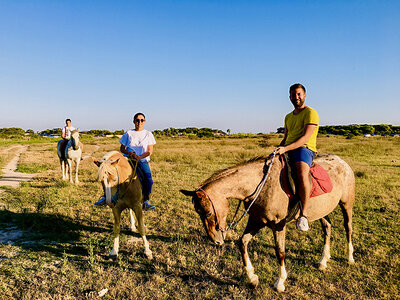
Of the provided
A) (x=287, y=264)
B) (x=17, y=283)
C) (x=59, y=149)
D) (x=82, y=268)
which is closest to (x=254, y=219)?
(x=287, y=264)

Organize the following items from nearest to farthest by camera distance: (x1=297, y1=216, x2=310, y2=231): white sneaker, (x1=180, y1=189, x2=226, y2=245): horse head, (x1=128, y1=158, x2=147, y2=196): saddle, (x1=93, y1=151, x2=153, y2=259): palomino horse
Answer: (x1=180, y1=189, x2=226, y2=245): horse head, (x1=297, y1=216, x2=310, y2=231): white sneaker, (x1=93, y1=151, x2=153, y2=259): palomino horse, (x1=128, y1=158, x2=147, y2=196): saddle

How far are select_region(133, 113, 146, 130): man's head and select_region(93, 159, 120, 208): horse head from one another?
1456 millimetres

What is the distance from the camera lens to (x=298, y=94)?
3.67m

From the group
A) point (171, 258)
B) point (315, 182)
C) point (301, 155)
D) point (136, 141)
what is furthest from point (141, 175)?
point (315, 182)

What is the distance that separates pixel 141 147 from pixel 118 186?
1339 mm

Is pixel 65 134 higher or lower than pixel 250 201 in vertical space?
higher

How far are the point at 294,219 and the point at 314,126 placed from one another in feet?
5.09

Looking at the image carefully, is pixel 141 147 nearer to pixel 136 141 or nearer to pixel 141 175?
pixel 136 141

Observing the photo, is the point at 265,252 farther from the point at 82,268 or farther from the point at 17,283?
the point at 17,283

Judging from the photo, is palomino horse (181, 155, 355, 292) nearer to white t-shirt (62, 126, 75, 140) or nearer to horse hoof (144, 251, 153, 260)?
horse hoof (144, 251, 153, 260)

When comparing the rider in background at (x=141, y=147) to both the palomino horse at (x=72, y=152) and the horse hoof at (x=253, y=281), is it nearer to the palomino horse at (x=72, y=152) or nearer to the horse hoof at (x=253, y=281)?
the horse hoof at (x=253, y=281)

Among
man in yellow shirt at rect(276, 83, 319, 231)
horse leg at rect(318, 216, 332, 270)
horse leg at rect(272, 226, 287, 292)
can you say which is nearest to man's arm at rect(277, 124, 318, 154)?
man in yellow shirt at rect(276, 83, 319, 231)

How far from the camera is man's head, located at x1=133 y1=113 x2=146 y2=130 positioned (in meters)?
5.44

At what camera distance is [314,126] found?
11.6 feet
